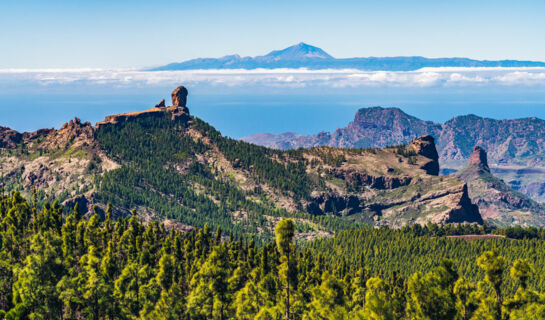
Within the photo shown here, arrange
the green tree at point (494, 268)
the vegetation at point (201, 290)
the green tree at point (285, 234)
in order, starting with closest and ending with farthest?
the green tree at point (285, 234), the green tree at point (494, 268), the vegetation at point (201, 290)

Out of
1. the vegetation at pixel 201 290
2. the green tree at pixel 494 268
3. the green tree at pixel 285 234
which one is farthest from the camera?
the vegetation at pixel 201 290

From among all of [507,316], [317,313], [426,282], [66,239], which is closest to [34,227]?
[66,239]

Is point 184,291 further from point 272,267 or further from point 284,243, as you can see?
point 284,243

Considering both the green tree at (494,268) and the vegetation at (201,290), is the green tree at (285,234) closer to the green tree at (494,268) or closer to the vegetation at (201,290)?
the vegetation at (201,290)

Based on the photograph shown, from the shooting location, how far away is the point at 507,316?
361 ft

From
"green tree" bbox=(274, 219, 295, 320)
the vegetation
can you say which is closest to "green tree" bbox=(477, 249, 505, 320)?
the vegetation

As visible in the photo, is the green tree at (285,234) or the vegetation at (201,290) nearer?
the green tree at (285,234)

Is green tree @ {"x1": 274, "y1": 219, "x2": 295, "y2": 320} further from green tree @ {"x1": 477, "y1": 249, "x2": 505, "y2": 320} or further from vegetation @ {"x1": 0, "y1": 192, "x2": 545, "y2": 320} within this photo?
green tree @ {"x1": 477, "y1": 249, "x2": 505, "y2": 320}

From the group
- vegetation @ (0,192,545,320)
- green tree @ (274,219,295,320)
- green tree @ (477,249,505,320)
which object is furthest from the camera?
vegetation @ (0,192,545,320)

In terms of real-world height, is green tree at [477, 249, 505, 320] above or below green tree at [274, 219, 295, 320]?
below

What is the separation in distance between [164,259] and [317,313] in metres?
43.1

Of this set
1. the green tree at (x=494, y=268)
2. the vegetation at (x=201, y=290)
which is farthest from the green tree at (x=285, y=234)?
the green tree at (x=494, y=268)

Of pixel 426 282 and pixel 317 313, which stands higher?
pixel 426 282

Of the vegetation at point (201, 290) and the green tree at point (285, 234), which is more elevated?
the green tree at point (285, 234)
